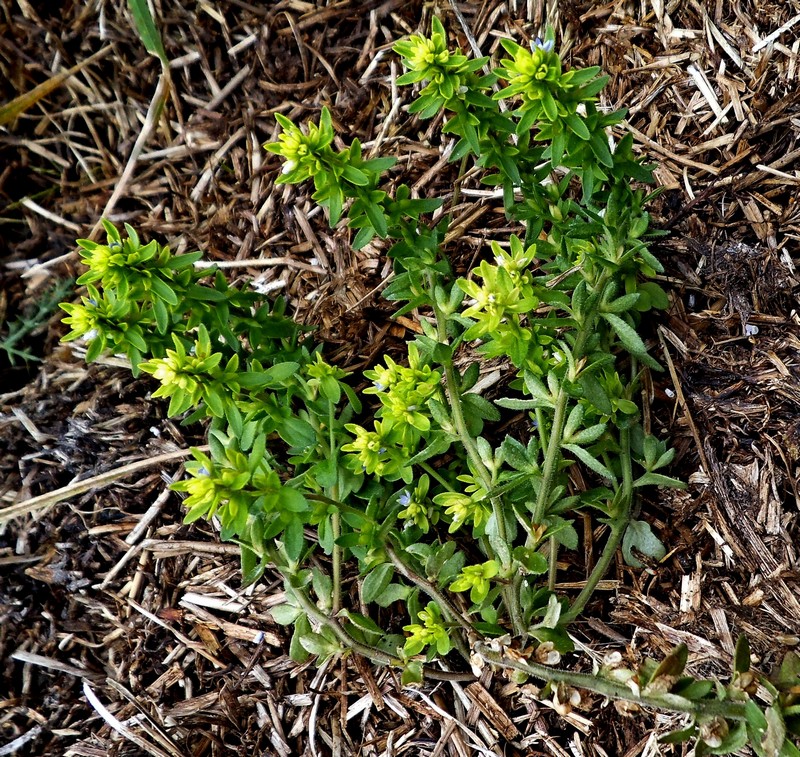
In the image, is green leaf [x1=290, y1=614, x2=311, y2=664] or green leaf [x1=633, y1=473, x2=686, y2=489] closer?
green leaf [x1=633, y1=473, x2=686, y2=489]

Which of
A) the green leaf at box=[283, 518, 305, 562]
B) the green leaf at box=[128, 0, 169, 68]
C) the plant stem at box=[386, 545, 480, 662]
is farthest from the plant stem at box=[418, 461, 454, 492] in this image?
the green leaf at box=[128, 0, 169, 68]

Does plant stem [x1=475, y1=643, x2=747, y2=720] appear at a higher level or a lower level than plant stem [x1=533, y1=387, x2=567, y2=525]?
lower

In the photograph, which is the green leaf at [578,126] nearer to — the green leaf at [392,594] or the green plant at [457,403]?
the green plant at [457,403]

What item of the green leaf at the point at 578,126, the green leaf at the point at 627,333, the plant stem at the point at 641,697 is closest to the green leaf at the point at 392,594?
the plant stem at the point at 641,697

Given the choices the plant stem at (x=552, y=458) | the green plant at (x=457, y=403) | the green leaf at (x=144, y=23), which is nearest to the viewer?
the green plant at (x=457, y=403)

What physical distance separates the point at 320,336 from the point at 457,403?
32.0 inches

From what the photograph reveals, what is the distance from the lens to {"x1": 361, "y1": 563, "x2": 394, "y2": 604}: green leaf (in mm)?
2328

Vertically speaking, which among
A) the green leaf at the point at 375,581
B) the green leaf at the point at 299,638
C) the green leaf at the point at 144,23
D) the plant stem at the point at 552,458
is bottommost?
the green leaf at the point at 299,638

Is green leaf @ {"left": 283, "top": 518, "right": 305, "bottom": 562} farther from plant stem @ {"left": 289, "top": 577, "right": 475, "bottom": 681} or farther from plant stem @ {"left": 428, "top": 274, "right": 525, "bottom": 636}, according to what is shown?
plant stem @ {"left": 428, "top": 274, "right": 525, "bottom": 636}

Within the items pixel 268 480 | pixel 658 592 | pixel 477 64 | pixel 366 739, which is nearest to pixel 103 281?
pixel 268 480

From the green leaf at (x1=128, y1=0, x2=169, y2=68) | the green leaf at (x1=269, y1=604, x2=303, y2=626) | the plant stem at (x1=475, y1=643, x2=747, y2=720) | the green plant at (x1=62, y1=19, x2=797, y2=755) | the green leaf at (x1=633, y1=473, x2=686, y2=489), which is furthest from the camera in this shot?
the green leaf at (x1=128, y1=0, x2=169, y2=68)

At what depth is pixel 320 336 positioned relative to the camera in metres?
2.87

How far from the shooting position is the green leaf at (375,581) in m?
2.33

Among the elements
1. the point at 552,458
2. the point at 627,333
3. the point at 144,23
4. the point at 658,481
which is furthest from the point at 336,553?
the point at 144,23
